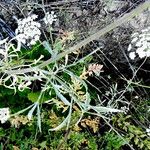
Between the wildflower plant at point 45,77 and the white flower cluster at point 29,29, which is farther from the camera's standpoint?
the white flower cluster at point 29,29

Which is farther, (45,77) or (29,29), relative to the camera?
(29,29)

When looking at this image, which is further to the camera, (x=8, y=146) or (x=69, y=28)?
(x=69, y=28)

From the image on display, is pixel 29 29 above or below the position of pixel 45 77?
above

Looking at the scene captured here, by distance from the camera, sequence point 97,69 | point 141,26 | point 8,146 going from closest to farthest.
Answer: point 97,69 < point 8,146 < point 141,26

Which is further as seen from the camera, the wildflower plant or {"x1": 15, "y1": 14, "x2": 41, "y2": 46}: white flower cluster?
{"x1": 15, "y1": 14, "x2": 41, "y2": 46}: white flower cluster

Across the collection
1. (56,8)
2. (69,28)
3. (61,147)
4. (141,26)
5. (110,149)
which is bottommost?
(110,149)

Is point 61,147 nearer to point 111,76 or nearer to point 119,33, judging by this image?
point 111,76

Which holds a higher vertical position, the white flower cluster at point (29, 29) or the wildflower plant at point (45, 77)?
the white flower cluster at point (29, 29)

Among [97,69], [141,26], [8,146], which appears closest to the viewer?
[97,69]

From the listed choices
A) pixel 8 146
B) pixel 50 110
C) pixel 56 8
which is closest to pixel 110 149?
pixel 50 110

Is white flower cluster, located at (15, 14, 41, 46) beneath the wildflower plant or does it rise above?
above

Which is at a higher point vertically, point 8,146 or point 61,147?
point 8,146
